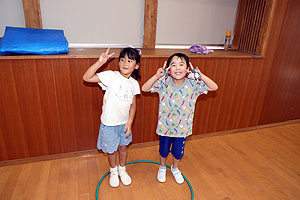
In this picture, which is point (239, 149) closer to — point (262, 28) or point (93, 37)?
point (262, 28)

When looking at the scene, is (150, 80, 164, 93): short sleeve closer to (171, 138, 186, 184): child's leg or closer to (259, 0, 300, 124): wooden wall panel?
(171, 138, 186, 184): child's leg

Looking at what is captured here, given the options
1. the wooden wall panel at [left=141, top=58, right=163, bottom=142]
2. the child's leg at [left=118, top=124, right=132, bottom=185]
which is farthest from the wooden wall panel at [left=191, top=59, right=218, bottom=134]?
the child's leg at [left=118, top=124, right=132, bottom=185]

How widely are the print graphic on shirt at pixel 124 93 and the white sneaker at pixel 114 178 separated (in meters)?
0.72

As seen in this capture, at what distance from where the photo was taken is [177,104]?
1.90m

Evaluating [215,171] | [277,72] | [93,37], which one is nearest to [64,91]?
[93,37]

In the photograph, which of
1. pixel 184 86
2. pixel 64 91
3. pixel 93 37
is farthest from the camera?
pixel 93 37

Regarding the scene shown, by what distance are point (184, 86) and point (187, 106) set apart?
0.17m

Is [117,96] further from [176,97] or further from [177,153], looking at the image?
[177,153]

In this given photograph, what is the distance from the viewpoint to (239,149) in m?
2.73

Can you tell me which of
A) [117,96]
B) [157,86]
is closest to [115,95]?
[117,96]

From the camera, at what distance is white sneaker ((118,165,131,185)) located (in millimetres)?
2082

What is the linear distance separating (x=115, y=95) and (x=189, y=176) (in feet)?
3.74

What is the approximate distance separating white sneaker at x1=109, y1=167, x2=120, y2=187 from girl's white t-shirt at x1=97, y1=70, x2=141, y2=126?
522 millimetres

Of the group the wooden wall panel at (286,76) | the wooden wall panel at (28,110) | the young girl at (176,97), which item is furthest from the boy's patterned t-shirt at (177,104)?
the wooden wall panel at (286,76)
